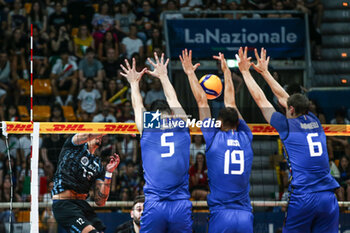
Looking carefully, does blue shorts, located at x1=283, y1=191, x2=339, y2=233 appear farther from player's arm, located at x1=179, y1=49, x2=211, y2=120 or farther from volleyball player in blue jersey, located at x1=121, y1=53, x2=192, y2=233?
player's arm, located at x1=179, y1=49, x2=211, y2=120

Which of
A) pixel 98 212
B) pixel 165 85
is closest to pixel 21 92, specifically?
pixel 98 212

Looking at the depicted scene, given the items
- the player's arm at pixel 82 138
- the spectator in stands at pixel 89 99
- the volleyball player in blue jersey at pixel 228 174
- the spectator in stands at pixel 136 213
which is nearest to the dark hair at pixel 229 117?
the volleyball player in blue jersey at pixel 228 174

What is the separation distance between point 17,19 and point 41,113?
3.37 metres

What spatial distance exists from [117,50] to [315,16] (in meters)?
A: 5.53

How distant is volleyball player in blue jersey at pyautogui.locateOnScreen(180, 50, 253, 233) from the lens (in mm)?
8273

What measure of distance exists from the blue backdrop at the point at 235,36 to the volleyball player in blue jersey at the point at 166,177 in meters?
7.98

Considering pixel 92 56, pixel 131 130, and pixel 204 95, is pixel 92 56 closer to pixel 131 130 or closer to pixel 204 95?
pixel 131 130

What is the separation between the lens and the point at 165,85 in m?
8.91

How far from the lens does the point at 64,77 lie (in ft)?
55.5

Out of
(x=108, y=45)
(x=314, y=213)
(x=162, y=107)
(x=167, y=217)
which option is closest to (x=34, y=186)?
(x=162, y=107)

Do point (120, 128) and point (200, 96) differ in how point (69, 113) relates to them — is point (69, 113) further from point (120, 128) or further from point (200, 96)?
point (200, 96)

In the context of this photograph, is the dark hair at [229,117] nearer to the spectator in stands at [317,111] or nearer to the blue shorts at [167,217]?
the blue shorts at [167,217]

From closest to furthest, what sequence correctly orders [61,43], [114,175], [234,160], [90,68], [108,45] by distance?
[234,160] < [114,175] < [90,68] < [108,45] < [61,43]

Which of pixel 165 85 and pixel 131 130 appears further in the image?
pixel 131 130
